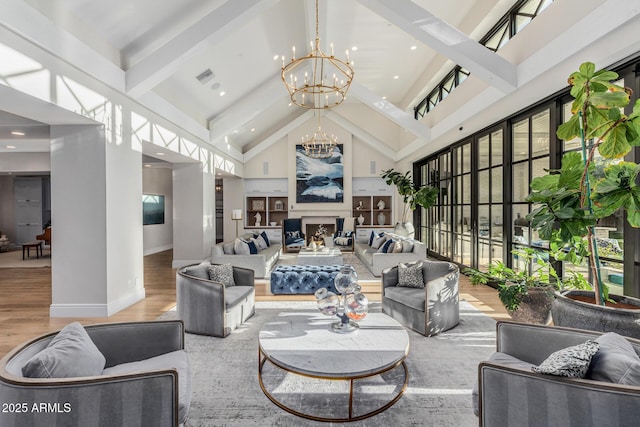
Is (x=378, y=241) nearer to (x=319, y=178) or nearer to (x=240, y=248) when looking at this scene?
(x=240, y=248)

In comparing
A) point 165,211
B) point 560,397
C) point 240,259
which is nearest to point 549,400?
point 560,397

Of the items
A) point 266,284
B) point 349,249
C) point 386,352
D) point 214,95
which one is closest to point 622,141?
point 386,352

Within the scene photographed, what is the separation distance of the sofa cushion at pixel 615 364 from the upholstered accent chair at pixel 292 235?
29.0ft

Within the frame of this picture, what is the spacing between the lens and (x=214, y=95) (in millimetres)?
6832

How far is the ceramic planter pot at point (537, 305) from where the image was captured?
3.19m

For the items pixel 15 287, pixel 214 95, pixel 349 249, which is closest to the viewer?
pixel 15 287

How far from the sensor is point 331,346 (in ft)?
7.54

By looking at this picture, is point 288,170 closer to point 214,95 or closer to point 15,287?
point 214,95

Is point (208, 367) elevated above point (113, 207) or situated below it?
below

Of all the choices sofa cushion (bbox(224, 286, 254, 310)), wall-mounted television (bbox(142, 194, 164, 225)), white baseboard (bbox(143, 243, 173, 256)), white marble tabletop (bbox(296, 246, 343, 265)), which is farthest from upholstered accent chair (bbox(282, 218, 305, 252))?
sofa cushion (bbox(224, 286, 254, 310))

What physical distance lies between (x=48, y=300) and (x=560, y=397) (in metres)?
6.37

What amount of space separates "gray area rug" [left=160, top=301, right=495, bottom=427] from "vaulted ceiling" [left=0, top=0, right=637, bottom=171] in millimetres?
3251

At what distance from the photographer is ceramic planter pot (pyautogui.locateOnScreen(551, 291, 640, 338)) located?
2.15 meters

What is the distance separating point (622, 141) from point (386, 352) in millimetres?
2294
